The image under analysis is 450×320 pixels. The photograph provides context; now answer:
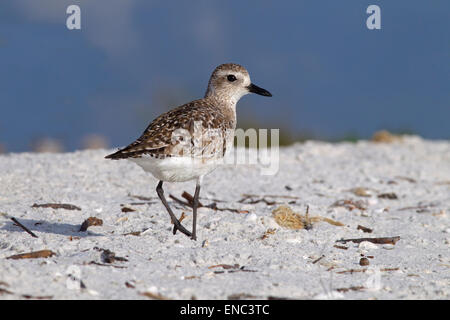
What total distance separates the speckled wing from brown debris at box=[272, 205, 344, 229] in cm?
113

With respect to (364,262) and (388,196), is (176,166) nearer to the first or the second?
(364,262)

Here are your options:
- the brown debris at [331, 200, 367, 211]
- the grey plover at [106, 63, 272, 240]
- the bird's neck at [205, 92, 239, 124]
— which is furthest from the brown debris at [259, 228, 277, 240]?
the brown debris at [331, 200, 367, 211]

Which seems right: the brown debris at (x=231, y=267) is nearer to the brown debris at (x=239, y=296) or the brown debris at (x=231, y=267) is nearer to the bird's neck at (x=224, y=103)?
the brown debris at (x=239, y=296)

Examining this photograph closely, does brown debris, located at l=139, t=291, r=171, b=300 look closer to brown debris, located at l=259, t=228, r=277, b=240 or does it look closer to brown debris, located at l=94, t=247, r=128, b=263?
brown debris, located at l=94, t=247, r=128, b=263

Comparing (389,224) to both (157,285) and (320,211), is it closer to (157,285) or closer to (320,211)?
(320,211)

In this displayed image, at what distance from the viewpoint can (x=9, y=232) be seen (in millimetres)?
5902

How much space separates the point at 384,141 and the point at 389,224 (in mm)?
6798

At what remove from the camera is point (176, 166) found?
5.64 metres

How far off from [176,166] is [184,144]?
215 millimetres

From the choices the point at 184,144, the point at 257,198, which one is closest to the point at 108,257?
the point at 184,144

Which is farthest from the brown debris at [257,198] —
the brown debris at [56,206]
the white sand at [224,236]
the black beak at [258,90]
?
the brown debris at [56,206]

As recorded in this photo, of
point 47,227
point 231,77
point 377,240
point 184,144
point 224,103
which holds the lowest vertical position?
point 377,240

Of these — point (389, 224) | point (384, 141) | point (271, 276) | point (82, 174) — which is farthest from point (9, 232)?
point (384, 141)

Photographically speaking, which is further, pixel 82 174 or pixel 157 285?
pixel 82 174
